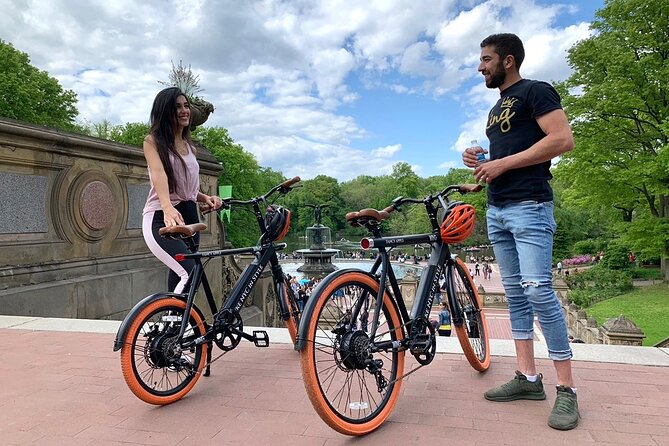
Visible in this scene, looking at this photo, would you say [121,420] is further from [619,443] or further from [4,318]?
[4,318]

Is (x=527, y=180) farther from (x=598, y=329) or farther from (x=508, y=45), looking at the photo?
(x=598, y=329)

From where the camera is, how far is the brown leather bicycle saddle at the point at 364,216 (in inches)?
111

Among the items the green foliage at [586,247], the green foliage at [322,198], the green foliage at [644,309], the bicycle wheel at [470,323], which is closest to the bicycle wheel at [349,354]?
the bicycle wheel at [470,323]

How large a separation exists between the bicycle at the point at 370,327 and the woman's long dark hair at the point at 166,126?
136 cm

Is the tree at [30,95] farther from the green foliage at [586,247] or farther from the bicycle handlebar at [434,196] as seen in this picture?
the green foliage at [586,247]

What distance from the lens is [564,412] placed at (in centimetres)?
268

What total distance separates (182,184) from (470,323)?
2.28m

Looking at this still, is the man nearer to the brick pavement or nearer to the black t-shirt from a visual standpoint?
the black t-shirt

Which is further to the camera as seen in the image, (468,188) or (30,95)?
(30,95)

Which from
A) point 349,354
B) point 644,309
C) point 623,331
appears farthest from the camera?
point 644,309

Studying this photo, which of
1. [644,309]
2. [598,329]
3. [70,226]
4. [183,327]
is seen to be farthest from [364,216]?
[644,309]

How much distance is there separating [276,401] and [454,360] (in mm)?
1507

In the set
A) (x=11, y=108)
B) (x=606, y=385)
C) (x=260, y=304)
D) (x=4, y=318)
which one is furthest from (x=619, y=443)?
(x=11, y=108)

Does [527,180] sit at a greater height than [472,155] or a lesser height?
lesser
